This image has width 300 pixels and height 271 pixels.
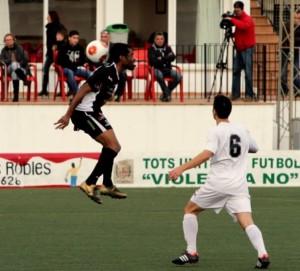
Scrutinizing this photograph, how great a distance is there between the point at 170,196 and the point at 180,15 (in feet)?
30.6

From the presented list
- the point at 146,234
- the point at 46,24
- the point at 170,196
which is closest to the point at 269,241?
the point at 146,234

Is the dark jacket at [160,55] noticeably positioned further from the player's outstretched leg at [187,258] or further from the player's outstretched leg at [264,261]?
the player's outstretched leg at [264,261]

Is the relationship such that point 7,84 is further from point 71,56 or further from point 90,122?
point 90,122

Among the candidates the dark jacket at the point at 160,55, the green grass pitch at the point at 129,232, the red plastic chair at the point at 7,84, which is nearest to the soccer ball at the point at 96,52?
the dark jacket at the point at 160,55

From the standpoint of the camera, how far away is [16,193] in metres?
21.6

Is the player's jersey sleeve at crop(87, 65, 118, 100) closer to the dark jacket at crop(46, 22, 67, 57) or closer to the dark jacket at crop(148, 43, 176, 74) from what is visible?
the dark jacket at crop(148, 43, 176, 74)

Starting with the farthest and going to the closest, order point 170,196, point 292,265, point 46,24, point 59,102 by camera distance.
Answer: point 46,24
point 59,102
point 170,196
point 292,265

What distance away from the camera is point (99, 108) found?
16.7m

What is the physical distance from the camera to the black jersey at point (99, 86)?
16344 mm

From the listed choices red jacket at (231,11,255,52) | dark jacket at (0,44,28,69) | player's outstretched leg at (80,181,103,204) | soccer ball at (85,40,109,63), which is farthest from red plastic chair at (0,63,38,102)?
player's outstretched leg at (80,181,103,204)

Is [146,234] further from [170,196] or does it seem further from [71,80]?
[71,80]

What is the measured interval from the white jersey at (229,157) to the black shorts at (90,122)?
3767mm

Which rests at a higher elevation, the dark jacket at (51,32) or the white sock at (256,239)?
the dark jacket at (51,32)

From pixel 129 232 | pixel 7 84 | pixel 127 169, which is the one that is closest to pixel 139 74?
pixel 7 84
